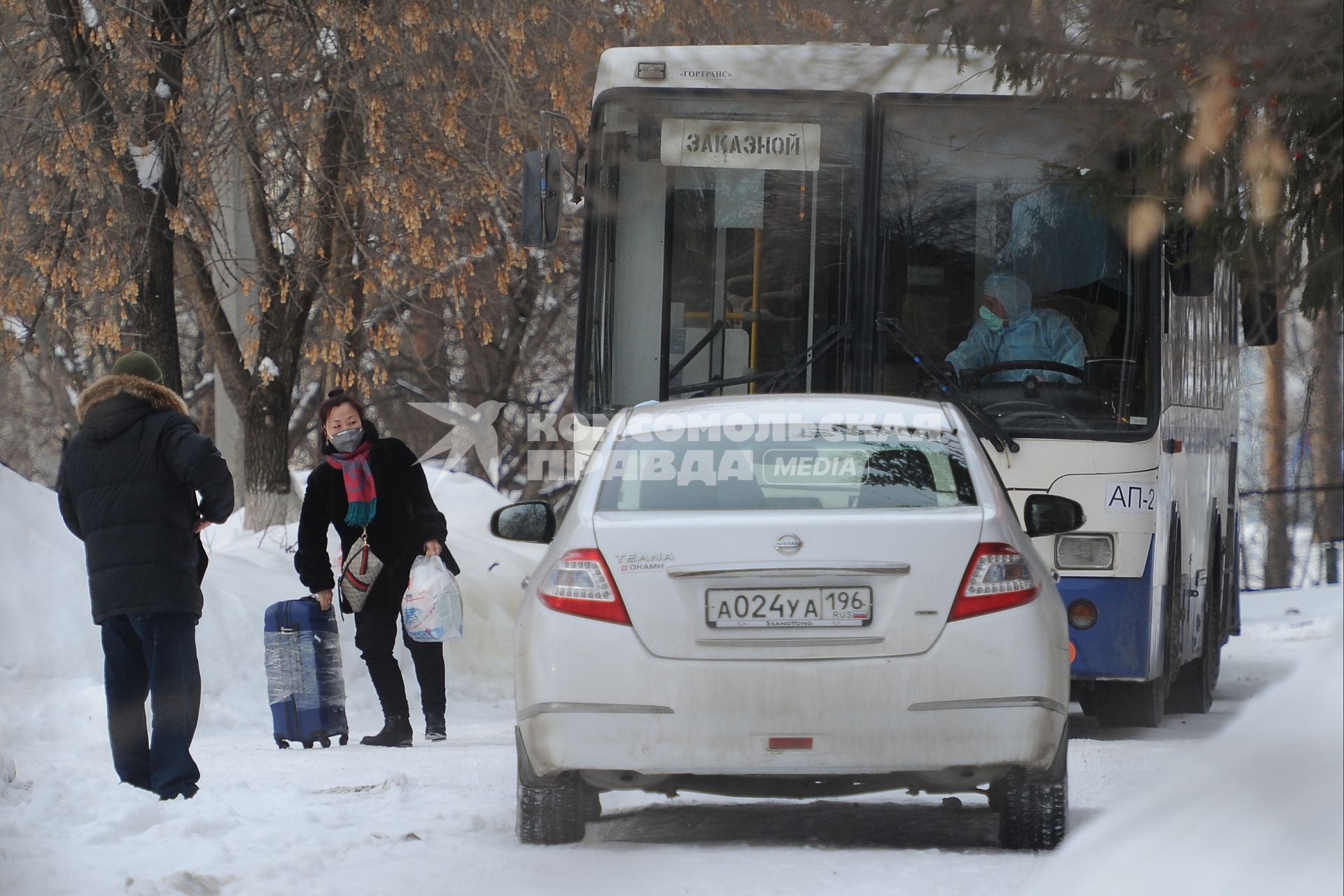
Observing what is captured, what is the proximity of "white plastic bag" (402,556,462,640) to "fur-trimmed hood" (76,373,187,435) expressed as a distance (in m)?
2.74

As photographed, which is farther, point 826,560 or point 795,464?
point 795,464

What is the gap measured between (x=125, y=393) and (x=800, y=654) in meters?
2.92

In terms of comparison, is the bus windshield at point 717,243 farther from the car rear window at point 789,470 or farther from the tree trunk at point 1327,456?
the tree trunk at point 1327,456

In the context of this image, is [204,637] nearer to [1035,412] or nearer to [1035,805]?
[1035,412]

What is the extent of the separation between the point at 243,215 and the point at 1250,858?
15348 millimetres

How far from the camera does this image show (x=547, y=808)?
5.80 m

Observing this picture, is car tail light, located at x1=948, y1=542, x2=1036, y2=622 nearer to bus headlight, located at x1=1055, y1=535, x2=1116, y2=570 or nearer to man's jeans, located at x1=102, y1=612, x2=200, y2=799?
man's jeans, located at x1=102, y1=612, x2=200, y2=799

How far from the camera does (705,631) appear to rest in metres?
5.38

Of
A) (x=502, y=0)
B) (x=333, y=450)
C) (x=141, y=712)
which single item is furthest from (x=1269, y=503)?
(x=141, y=712)

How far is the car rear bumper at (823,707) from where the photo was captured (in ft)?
17.5

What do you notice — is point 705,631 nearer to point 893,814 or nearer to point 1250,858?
point 893,814

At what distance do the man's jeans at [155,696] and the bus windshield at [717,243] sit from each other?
262 cm
